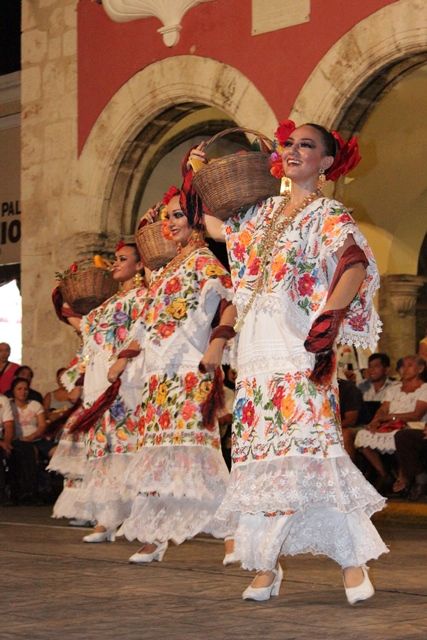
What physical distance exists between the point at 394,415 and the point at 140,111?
13.7 ft

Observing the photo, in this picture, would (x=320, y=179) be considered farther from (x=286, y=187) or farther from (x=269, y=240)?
(x=269, y=240)

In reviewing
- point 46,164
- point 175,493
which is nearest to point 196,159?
point 175,493

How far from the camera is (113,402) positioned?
779 cm

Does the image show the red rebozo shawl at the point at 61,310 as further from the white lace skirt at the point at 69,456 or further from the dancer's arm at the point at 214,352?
the dancer's arm at the point at 214,352

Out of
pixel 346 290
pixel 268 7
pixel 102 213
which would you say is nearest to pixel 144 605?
pixel 346 290

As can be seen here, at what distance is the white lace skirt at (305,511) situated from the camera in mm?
4926

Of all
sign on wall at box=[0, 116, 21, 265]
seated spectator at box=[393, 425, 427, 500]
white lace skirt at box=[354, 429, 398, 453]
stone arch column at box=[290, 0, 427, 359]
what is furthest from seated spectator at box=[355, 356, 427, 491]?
sign on wall at box=[0, 116, 21, 265]

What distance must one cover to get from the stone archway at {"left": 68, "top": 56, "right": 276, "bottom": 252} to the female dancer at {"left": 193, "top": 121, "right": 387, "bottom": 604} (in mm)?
6328

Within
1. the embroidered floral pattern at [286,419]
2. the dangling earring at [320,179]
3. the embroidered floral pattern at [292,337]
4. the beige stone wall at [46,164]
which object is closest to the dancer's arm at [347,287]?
the embroidered floral pattern at [292,337]

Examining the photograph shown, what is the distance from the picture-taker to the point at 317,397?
505 cm

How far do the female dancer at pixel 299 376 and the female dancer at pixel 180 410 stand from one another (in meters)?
1.22

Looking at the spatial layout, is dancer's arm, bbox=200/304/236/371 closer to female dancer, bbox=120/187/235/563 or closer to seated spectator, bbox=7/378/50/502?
female dancer, bbox=120/187/235/563

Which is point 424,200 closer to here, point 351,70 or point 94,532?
point 351,70

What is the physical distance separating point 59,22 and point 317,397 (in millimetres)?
9433
